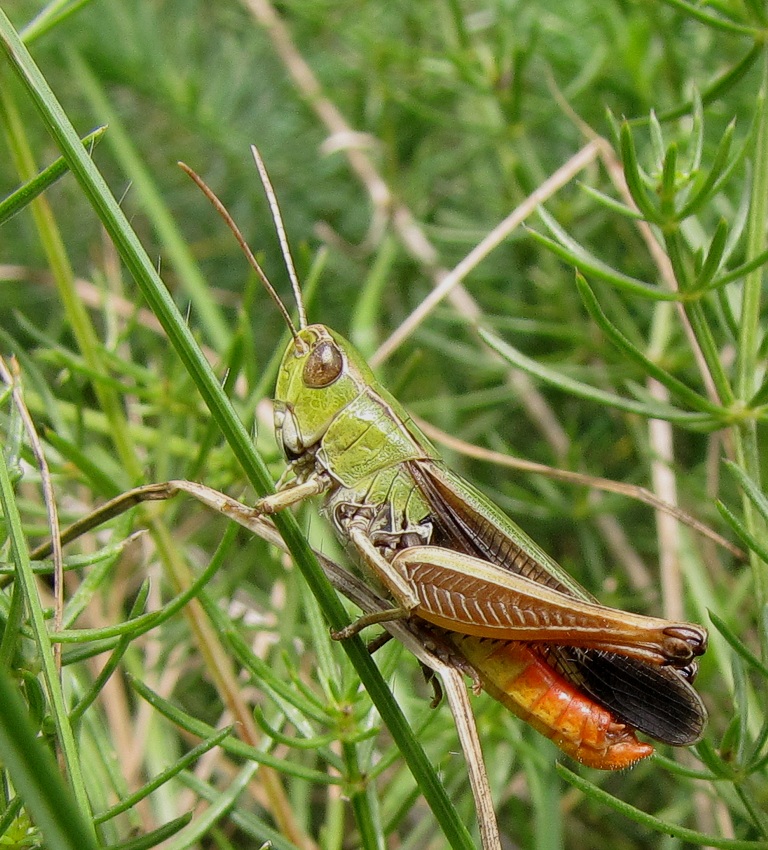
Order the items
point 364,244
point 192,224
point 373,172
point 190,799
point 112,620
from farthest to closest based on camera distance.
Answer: point 192,224 → point 364,244 → point 373,172 → point 112,620 → point 190,799

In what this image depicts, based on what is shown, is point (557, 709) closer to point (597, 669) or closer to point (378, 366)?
point (597, 669)

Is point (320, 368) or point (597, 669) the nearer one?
point (597, 669)

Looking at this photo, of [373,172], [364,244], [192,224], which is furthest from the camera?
[192,224]

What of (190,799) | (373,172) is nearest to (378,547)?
(190,799)

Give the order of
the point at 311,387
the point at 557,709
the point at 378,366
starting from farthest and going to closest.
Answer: the point at 378,366, the point at 311,387, the point at 557,709

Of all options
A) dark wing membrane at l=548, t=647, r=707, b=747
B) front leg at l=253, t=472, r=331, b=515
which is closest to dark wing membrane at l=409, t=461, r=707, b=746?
dark wing membrane at l=548, t=647, r=707, b=747

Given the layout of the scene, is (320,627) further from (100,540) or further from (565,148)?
(565,148)

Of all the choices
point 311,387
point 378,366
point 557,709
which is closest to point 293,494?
point 311,387
